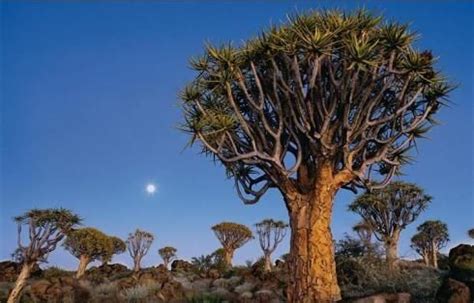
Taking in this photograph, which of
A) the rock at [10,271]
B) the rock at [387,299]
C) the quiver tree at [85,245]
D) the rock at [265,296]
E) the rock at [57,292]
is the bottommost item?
the rock at [387,299]

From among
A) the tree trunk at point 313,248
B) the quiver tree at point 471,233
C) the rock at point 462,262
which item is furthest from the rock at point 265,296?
the quiver tree at point 471,233

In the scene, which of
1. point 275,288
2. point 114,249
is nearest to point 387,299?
point 275,288

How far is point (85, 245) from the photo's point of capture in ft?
92.6

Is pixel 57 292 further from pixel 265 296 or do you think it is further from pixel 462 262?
pixel 462 262

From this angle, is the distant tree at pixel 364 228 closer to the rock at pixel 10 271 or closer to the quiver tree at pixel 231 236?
the quiver tree at pixel 231 236

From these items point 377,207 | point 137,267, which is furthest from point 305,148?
point 137,267

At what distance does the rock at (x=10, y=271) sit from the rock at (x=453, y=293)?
71.1 ft

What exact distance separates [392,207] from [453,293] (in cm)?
1417

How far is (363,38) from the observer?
9266 mm

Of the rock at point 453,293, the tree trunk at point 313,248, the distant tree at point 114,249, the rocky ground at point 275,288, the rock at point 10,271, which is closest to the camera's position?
the rock at point 453,293

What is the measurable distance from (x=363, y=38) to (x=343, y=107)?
58.7 inches

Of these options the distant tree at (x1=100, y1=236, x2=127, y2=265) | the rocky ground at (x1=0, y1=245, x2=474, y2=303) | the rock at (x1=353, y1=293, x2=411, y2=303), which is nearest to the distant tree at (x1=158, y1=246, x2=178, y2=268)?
the distant tree at (x1=100, y1=236, x2=127, y2=265)

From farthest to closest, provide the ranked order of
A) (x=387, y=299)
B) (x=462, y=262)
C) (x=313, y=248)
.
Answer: (x=462, y=262)
(x=313, y=248)
(x=387, y=299)

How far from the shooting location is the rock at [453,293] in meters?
7.32
